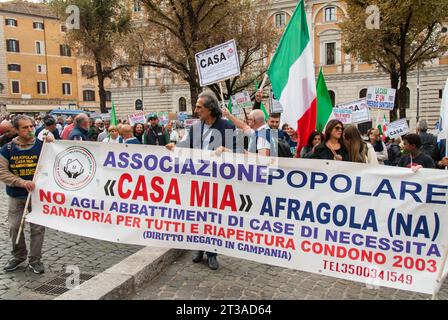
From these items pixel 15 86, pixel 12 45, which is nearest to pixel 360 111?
pixel 15 86

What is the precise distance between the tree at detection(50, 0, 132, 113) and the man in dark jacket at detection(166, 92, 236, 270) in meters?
23.9

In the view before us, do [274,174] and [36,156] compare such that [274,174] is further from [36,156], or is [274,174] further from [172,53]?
[172,53]

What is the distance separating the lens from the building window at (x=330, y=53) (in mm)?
50969

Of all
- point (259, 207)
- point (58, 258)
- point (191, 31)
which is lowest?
point (58, 258)

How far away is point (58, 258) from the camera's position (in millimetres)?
5297

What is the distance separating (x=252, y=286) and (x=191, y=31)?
17276 mm

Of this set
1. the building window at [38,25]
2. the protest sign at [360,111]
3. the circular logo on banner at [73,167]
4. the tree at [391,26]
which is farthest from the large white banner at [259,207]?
the building window at [38,25]

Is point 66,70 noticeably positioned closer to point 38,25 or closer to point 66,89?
point 66,89

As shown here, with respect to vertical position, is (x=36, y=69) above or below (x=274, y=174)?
above

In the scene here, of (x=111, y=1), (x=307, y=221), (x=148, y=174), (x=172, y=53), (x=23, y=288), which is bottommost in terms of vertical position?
(x=23, y=288)

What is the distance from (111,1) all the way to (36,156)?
88.9 ft

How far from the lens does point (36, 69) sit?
6412 cm

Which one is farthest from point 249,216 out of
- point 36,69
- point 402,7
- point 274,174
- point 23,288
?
point 36,69

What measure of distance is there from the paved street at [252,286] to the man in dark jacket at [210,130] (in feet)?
0.97
